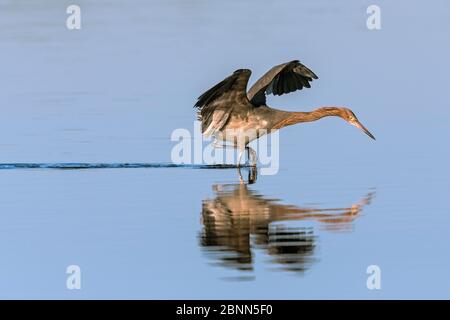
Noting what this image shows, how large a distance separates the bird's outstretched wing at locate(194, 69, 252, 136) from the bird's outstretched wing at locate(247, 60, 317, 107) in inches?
19.9

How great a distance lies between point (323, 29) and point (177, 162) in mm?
9221

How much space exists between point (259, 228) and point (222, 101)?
459cm

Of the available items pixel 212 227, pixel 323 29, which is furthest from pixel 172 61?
pixel 212 227

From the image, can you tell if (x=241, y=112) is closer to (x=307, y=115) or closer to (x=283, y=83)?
(x=307, y=115)

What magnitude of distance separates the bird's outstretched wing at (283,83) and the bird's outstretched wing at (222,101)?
1.66 ft

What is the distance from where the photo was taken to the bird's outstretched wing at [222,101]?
17.6m

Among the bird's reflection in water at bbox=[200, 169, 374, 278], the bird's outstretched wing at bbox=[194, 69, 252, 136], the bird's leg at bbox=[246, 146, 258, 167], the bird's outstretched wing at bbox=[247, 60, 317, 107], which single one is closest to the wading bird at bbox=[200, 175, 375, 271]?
the bird's reflection in water at bbox=[200, 169, 374, 278]

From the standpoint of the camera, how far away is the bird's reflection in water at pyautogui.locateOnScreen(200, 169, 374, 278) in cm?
1269

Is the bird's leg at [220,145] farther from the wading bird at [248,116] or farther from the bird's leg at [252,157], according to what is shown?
the bird's leg at [252,157]

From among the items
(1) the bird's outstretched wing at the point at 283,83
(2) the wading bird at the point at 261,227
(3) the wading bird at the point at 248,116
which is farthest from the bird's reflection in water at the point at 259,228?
(1) the bird's outstretched wing at the point at 283,83

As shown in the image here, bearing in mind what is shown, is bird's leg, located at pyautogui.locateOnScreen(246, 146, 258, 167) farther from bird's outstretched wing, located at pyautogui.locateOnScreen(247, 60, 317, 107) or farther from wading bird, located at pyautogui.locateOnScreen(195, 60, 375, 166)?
bird's outstretched wing, located at pyautogui.locateOnScreen(247, 60, 317, 107)

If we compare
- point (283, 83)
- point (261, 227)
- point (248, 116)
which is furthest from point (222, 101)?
point (261, 227)

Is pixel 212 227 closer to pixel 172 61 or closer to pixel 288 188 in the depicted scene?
pixel 288 188

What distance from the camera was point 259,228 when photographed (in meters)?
→ 14.0
